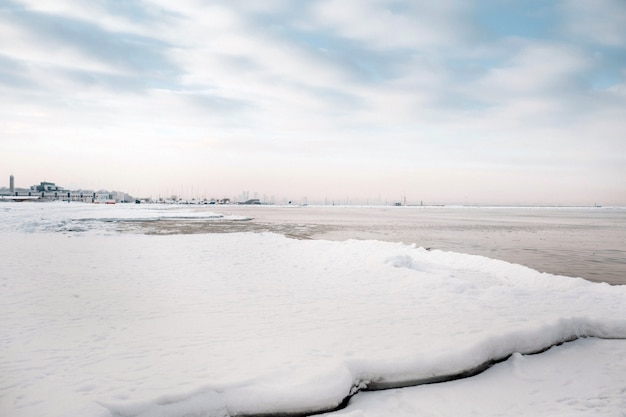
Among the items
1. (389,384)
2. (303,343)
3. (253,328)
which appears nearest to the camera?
(389,384)

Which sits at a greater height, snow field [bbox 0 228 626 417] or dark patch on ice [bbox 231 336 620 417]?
snow field [bbox 0 228 626 417]

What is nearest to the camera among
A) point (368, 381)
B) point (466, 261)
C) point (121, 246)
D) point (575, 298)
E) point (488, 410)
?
point (488, 410)

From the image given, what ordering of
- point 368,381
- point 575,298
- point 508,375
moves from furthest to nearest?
point 575,298
point 508,375
point 368,381

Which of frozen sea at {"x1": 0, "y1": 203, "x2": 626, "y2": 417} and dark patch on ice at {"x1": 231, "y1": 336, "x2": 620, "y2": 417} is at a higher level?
frozen sea at {"x1": 0, "y1": 203, "x2": 626, "y2": 417}

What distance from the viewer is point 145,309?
8.84 meters

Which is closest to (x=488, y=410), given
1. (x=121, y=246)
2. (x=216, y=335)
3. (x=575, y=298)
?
(x=216, y=335)

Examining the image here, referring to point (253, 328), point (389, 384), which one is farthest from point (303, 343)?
point (389, 384)

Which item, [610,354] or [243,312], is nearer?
[610,354]

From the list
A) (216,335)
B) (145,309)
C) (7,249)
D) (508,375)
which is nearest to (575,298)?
(508,375)

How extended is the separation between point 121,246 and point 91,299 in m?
10.9

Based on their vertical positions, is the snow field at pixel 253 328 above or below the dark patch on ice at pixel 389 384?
above

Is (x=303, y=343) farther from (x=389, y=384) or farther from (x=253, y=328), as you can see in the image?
(x=389, y=384)

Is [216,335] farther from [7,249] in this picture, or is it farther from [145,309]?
[7,249]

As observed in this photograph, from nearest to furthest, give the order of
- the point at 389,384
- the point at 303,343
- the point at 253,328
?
the point at 389,384 < the point at 303,343 < the point at 253,328
